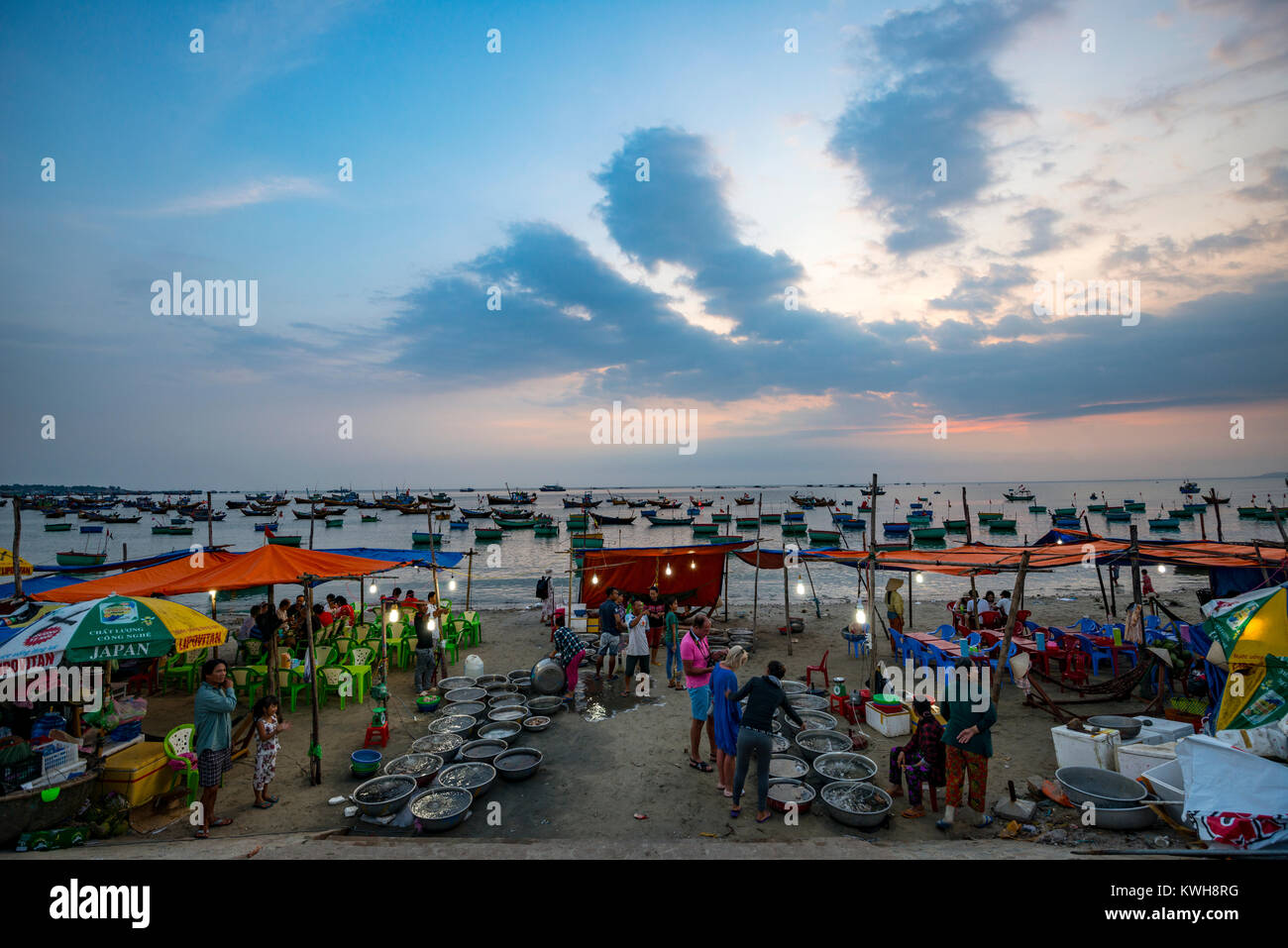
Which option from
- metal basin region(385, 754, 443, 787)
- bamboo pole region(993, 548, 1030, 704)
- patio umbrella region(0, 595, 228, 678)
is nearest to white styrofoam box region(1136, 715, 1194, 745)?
bamboo pole region(993, 548, 1030, 704)

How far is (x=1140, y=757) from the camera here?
6.27m

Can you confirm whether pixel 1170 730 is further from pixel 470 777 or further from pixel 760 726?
pixel 470 777

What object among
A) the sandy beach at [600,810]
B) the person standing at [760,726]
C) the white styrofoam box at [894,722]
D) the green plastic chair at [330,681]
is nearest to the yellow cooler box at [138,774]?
the sandy beach at [600,810]

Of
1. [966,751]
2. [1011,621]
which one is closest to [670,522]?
[1011,621]

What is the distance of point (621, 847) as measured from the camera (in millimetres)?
4484

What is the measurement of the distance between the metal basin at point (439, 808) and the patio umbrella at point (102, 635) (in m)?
3.23

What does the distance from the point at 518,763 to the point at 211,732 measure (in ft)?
11.6

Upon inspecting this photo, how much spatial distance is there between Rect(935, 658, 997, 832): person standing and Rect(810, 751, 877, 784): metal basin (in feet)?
3.42

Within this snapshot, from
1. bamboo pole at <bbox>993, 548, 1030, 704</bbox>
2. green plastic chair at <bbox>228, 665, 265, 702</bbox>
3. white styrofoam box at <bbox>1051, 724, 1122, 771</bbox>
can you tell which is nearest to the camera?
white styrofoam box at <bbox>1051, 724, 1122, 771</bbox>

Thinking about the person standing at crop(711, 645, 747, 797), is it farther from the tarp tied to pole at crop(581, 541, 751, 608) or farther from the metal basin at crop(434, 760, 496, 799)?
the tarp tied to pole at crop(581, 541, 751, 608)

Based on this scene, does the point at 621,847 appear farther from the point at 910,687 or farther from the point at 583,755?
the point at 910,687

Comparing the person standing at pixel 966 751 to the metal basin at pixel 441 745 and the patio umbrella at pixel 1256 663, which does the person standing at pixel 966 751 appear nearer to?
the patio umbrella at pixel 1256 663

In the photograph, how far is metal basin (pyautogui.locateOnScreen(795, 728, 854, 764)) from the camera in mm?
7640

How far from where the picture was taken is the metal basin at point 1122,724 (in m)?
7.70
